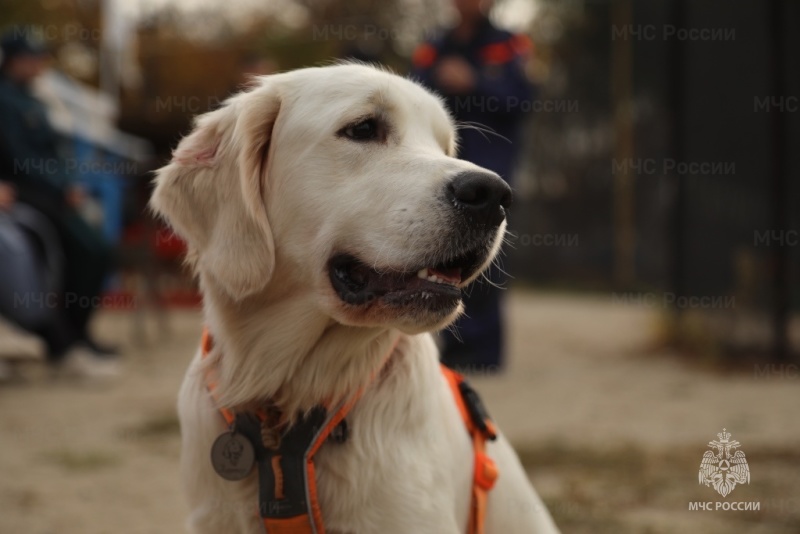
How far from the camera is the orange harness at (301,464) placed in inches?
82.0

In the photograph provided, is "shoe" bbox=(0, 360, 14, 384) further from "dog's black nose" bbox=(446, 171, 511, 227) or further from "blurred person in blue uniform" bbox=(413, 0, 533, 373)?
"dog's black nose" bbox=(446, 171, 511, 227)

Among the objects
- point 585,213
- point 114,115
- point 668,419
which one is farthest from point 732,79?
point 114,115

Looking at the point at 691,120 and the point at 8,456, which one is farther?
the point at 691,120

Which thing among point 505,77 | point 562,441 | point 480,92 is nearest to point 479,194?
point 562,441

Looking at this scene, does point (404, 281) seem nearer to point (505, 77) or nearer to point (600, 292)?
point (505, 77)

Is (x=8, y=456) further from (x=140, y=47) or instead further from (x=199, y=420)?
(x=140, y=47)

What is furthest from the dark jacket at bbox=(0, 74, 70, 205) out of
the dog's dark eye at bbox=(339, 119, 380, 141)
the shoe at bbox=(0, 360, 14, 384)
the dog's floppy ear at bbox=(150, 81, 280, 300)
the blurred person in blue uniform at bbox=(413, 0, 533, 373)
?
the dog's dark eye at bbox=(339, 119, 380, 141)

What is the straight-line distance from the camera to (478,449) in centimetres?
233

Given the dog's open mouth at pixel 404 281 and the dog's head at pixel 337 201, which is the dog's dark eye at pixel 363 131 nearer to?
the dog's head at pixel 337 201

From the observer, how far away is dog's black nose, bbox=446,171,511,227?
6.93 ft

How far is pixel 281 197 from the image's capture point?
2369mm

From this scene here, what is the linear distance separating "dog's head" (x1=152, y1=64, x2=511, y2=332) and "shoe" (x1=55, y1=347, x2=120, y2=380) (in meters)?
4.53

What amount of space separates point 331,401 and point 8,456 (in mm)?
2969

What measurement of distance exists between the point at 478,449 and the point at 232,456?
26.7 inches
